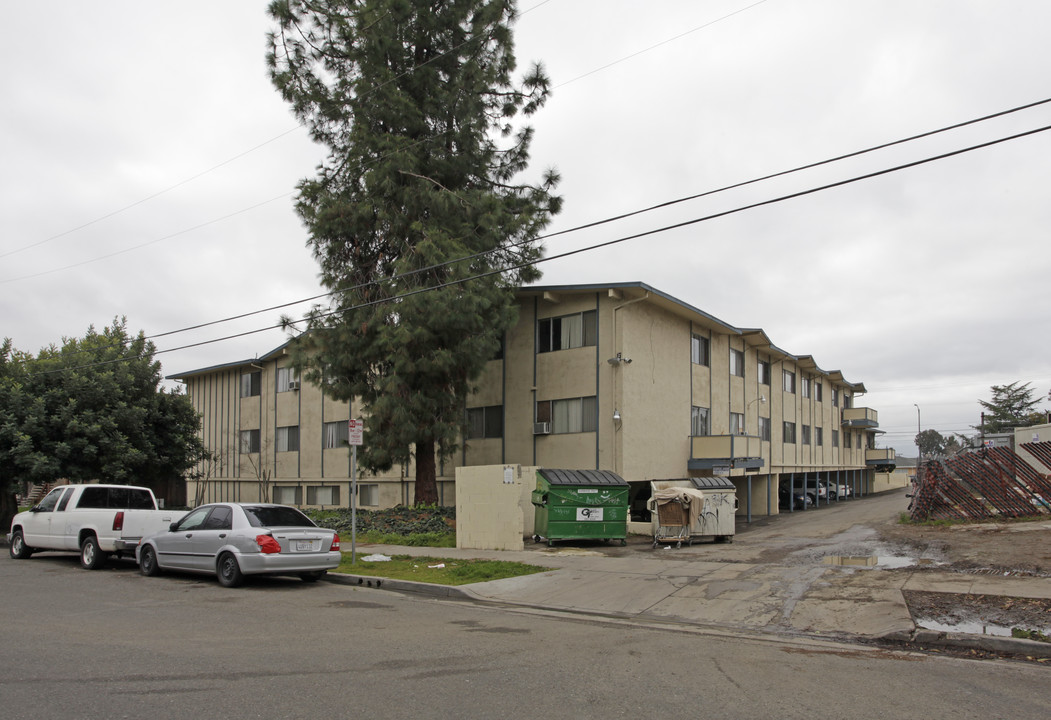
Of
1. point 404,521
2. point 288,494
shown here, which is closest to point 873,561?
point 404,521

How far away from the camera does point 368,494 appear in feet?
99.9

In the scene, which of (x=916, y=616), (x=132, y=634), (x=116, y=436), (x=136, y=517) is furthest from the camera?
(x=116, y=436)

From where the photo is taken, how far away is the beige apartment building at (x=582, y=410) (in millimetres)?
23750

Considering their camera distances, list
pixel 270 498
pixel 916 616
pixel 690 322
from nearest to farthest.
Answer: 1. pixel 916 616
2. pixel 690 322
3. pixel 270 498

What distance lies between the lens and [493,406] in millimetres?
26297

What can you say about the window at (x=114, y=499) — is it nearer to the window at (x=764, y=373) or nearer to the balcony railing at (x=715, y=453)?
the balcony railing at (x=715, y=453)

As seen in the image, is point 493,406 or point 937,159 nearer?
point 937,159

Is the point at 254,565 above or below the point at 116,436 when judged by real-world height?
below

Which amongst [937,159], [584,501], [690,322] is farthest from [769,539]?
[937,159]

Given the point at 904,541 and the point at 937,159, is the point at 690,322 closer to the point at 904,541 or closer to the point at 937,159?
the point at 904,541

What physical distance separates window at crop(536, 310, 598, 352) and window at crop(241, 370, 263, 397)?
17.2m

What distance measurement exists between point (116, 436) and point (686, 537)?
18.5m

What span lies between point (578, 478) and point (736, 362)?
1661cm

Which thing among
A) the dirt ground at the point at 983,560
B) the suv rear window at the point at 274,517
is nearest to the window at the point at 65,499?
the suv rear window at the point at 274,517
